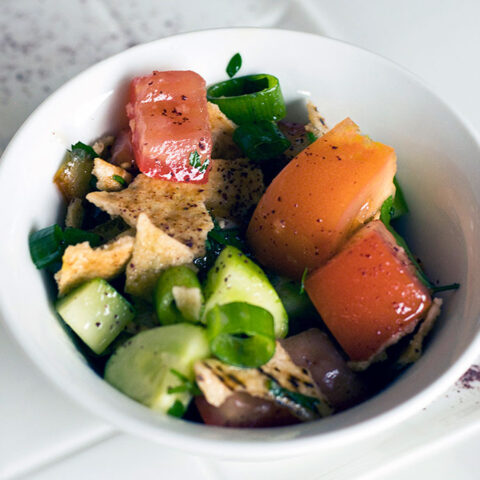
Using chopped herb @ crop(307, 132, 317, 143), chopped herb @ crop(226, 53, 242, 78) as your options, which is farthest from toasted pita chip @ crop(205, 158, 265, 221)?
chopped herb @ crop(226, 53, 242, 78)

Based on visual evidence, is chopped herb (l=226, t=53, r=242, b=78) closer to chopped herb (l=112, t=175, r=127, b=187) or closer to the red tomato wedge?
the red tomato wedge

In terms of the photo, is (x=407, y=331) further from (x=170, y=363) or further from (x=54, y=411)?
(x=54, y=411)

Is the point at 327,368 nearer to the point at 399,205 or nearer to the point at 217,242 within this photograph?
the point at 217,242

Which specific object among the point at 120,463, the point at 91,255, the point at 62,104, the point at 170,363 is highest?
the point at 62,104

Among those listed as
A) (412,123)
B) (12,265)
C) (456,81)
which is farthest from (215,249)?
(456,81)

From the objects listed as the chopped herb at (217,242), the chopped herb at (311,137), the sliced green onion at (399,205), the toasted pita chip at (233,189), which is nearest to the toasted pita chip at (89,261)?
the chopped herb at (217,242)

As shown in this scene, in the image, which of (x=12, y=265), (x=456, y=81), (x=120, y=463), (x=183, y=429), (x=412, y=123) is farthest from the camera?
(x=456, y=81)
